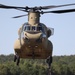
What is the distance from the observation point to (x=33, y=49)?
26.4m

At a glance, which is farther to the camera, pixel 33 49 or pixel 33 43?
pixel 33 49

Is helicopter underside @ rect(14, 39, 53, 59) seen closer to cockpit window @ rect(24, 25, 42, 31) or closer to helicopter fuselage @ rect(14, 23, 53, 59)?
helicopter fuselage @ rect(14, 23, 53, 59)

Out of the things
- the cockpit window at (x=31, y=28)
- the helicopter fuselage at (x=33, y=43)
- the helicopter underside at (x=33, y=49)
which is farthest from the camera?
the cockpit window at (x=31, y=28)

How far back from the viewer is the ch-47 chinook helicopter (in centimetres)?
2614

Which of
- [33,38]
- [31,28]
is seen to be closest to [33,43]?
[33,38]

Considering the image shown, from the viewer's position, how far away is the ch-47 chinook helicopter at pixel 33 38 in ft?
85.7

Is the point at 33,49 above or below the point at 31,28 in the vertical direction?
below

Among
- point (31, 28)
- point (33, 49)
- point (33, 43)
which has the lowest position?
point (33, 49)

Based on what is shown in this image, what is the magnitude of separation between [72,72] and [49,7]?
140 meters

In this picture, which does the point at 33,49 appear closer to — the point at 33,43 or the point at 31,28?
the point at 33,43

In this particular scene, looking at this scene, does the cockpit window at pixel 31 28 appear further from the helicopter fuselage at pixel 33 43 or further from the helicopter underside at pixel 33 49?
the helicopter underside at pixel 33 49

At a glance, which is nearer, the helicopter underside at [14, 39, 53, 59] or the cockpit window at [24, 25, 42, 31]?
the helicopter underside at [14, 39, 53, 59]

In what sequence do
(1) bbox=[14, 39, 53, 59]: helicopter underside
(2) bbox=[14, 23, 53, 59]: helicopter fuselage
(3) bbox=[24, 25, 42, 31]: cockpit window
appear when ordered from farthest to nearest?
(3) bbox=[24, 25, 42, 31]: cockpit window < (1) bbox=[14, 39, 53, 59]: helicopter underside < (2) bbox=[14, 23, 53, 59]: helicopter fuselage

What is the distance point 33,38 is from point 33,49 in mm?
988
